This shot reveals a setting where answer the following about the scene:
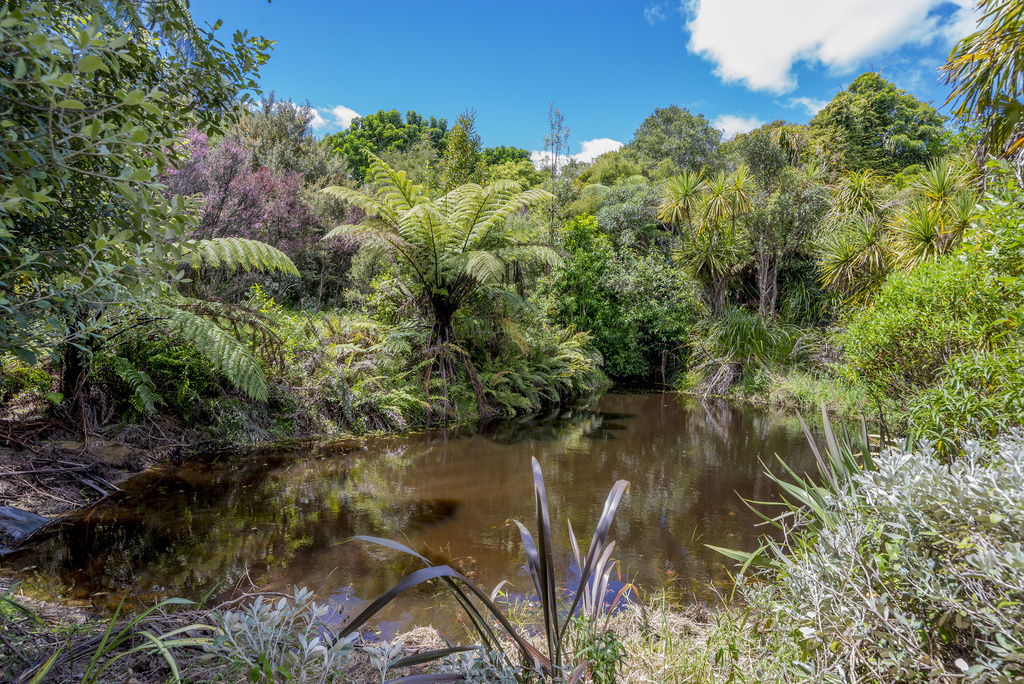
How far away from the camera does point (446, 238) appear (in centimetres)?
634

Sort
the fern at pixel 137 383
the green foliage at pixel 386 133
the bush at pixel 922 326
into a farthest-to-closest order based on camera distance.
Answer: the green foliage at pixel 386 133
the fern at pixel 137 383
the bush at pixel 922 326

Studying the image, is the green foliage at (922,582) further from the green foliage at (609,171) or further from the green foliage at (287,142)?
the green foliage at (609,171)

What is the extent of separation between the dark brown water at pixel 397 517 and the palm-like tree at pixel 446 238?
193cm

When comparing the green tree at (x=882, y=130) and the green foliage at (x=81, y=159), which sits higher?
the green tree at (x=882, y=130)

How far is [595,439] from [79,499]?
467cm

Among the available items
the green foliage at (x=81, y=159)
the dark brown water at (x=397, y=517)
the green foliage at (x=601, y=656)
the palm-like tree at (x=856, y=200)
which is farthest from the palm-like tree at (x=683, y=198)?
the green foliage at (x=601, y=656)

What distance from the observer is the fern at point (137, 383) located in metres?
3.92

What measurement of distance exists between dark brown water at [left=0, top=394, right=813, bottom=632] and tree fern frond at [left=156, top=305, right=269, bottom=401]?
2.86ft

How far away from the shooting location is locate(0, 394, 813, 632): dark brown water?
248 cm

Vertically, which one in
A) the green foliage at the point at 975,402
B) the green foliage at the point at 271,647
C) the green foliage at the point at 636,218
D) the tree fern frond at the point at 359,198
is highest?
the green foliage at the point at 636,218

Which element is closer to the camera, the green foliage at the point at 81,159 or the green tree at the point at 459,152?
the green foliage at the point at 81,159

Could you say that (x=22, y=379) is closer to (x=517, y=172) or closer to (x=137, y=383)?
(x=137, y=383)

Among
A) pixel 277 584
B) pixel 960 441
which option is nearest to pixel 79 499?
pixel 277 584

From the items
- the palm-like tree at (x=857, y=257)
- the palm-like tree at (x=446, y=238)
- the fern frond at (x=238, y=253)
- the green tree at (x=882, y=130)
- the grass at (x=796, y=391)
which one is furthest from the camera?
the green tree at (x=882, y=130)
